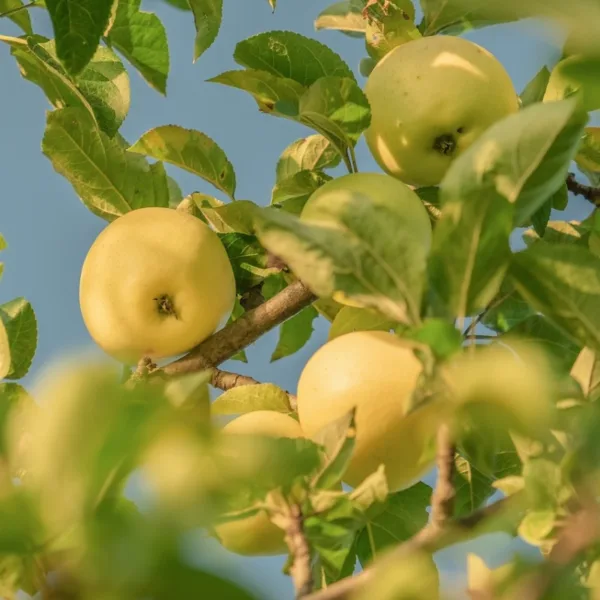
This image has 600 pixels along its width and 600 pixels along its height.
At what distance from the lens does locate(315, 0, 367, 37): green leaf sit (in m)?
1.30

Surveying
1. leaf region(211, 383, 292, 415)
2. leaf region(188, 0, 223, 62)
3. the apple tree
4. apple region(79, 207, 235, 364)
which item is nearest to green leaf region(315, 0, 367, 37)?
the apple tree

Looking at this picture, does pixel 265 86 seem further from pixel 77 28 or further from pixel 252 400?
pixel 252 400

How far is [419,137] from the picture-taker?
0.98 metres

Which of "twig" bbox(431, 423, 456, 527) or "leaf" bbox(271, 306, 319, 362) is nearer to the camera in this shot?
"twig" bbox(431, 423, 456, 527)

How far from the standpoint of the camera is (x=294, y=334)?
4.18 feet

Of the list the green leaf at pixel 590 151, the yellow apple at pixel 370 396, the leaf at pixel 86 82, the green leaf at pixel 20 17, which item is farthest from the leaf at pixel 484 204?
the green leaf at pixel 20 17

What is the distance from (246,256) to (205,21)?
0.32 metres

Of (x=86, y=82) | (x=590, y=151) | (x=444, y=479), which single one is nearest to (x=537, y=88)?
(x=590, y=151)

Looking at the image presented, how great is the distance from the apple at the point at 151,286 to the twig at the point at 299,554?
0.43 metres

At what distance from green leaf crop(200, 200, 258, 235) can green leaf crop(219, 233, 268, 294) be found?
0.01m

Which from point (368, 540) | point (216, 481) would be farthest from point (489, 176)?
point (368, 540)

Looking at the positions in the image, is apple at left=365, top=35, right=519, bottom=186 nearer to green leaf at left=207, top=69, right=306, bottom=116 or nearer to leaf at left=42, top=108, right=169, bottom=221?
green leaf at left=207, top=69, right=306, bottom=116

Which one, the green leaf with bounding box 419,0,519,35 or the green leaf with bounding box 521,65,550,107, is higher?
the green leaf with bounding box 419,0,519,35

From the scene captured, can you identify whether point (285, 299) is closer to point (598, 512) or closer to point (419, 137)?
point (419, 137)
